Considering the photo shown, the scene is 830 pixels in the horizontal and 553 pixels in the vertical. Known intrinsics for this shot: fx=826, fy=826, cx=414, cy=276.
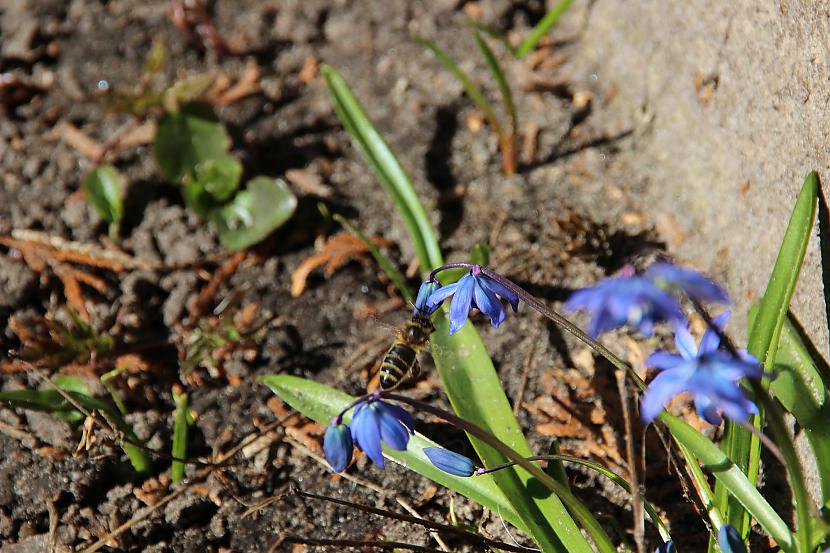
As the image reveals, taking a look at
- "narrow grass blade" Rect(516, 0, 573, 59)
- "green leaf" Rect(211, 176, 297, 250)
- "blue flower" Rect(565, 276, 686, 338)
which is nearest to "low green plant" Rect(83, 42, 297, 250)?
"green leaf" Rect(211, 176, 297, 250)

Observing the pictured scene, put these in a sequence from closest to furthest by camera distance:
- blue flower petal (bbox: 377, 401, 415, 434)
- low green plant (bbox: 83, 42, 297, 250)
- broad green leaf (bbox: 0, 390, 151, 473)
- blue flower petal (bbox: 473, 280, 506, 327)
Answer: blue flower petal (bbox: 377, 401, 415, 434), blue flower petal (bbox: 473, 280, 506, 327), broad green leaf (bbox: 0, 390, 151, 473), low green plant (bbox: 83, 42, 297, 250)

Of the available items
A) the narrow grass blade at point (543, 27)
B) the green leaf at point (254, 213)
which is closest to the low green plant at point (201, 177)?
the green leaf at point (254, 213)

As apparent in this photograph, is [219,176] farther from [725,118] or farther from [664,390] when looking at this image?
[664,390]

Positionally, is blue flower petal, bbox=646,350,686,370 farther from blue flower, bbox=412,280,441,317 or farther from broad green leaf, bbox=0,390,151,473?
broad green leaf, bbox=0,390,151,473

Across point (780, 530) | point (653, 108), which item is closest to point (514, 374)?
point (780, 530)

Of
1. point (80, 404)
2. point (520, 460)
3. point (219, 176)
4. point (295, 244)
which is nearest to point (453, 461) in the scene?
point (520, 460)

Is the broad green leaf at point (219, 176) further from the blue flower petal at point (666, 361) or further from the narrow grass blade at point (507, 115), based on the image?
the blue flower petal at point (666, 361)

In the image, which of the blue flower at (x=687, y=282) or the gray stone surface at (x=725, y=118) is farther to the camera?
the gray stone surface at (x=725, y=118)
